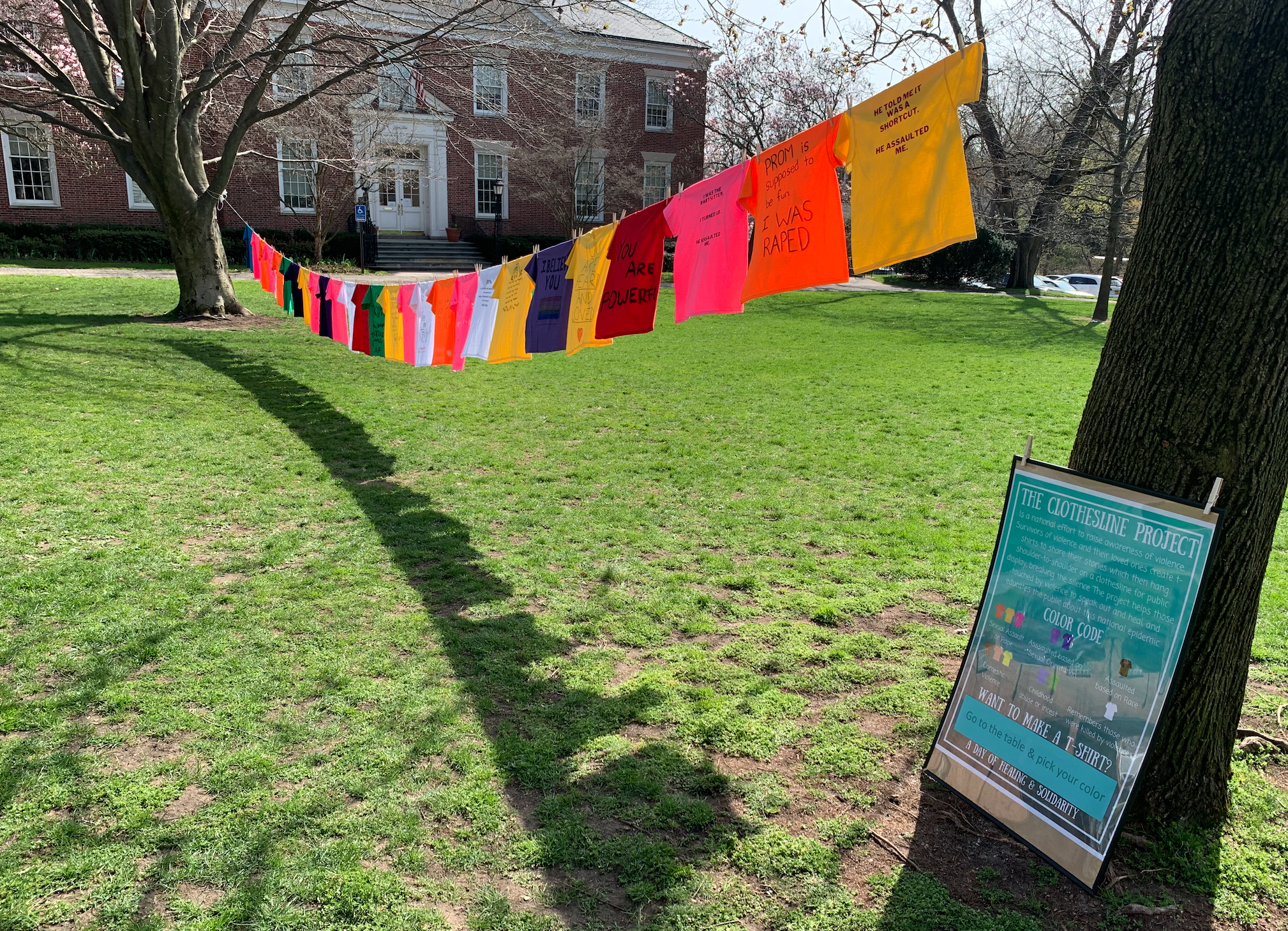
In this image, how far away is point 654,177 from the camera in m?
31.7

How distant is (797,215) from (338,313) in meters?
7.73

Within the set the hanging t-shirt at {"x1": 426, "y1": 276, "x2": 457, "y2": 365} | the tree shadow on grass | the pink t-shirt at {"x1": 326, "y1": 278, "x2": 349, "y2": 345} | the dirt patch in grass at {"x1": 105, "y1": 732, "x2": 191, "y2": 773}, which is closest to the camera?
the tree shadow on grass

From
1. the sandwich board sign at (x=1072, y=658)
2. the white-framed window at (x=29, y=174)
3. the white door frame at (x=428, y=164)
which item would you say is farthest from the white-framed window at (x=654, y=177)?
the sandwich board sign at (x=1072, y=658)

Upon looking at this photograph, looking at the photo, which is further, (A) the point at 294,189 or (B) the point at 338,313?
(A) the point at 294,189

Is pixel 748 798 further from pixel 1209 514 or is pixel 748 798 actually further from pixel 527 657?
pixel 1209 514

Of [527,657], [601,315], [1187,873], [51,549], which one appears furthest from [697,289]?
[51,549]

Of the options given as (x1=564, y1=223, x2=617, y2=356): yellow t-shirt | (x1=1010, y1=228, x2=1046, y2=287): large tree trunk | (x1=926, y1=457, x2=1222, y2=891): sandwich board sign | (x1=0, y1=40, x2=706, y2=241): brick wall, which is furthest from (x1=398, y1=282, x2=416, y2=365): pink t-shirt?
(x1=1010, y1=228, x2=1046, y2=287): large tree trunk

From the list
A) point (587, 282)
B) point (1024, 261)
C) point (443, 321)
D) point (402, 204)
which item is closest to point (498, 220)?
point (402, 204)

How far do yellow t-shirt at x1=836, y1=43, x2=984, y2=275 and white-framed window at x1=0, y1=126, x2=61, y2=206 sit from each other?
27.9 meters

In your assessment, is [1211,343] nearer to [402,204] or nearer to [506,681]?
[506,681]

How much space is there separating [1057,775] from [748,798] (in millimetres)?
1027

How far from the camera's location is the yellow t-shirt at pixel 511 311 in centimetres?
655

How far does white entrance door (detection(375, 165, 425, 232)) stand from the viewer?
93.7 ft

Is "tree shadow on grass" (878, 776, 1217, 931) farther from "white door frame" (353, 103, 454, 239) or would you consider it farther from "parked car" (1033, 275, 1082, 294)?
"parked car" (1033, 275, 1082, 294)
